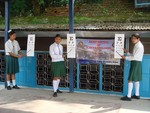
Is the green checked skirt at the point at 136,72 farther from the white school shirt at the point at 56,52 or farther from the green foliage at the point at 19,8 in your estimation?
the green foliage at the point at 19,8

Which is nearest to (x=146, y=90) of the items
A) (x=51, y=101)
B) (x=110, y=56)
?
(x=110, y=56)

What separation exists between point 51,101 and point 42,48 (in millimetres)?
1912

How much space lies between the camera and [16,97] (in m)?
7.72

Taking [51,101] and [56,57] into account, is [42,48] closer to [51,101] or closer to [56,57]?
[56,57]

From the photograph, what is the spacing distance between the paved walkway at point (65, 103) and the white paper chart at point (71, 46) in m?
1.11

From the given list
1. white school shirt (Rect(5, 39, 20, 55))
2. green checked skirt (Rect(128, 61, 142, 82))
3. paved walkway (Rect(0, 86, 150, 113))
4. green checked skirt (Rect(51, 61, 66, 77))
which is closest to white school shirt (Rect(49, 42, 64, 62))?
green checked skirt (Rect(51, 61, 66, 77))

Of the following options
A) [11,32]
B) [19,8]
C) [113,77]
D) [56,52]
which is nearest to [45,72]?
[56,52]

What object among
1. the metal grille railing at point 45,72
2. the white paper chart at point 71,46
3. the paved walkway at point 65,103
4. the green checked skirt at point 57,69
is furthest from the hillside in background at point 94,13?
the paved walkway at point 65,103

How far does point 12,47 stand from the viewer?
8438 mm

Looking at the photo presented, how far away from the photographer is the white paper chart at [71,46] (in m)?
7.91

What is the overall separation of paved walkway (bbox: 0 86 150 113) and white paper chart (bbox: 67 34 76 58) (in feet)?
3.64

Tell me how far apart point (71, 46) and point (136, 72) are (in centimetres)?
188

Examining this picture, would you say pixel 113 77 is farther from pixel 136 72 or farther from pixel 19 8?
pixel 19 8

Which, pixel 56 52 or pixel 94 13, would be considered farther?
pixel 94 13
